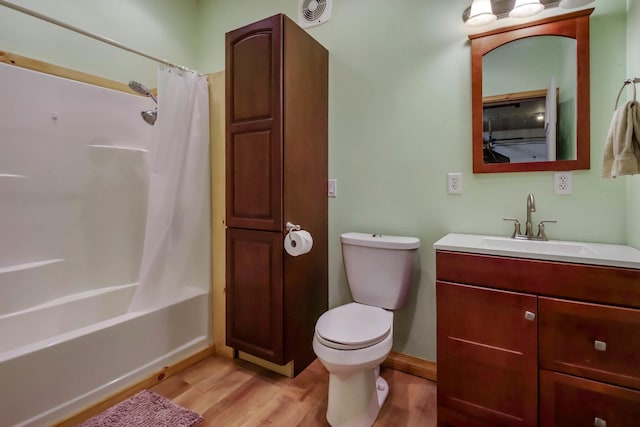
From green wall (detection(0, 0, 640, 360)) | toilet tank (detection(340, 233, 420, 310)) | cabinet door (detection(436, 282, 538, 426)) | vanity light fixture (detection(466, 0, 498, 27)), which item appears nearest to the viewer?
cabinet door (detection(436, 282, 538, 426))

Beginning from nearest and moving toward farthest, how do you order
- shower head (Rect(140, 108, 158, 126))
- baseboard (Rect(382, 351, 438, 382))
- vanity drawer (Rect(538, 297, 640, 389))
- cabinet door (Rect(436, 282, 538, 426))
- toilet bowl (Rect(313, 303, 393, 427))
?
vanity drawer (Rect(538, 297, 640, 389)) → cabinet door (Rect(436, 282, 538, 426)) → toilet bowl (Rect(313, 303, 393, 427)) → baseboard (Rect(382, 351, 438, 382)) → shower head (Rect(140, 108, 158, 126))

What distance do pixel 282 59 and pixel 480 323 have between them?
5.27ft

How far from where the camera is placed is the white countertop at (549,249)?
43.0 inches

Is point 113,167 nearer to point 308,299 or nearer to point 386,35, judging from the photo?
point 308,299

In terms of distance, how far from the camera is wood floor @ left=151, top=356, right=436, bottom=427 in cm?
148

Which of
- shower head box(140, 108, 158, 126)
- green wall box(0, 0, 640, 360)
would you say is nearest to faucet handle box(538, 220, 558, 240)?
green wall box(0, 0, 640, 360)

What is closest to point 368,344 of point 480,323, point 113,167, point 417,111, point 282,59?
point 480,323

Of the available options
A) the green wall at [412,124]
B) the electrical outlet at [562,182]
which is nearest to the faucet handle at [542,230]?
the green wall at [412,124]

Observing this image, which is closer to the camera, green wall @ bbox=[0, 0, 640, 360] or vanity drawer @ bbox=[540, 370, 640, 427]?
vanity drawer @ bbox=[540, 370, 640, 427]

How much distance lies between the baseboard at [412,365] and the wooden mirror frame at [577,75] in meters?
1.17

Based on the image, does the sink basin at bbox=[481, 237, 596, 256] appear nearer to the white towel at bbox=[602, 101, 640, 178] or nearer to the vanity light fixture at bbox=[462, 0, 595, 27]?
the white towel at bbox=[602, 101, 640, 178]

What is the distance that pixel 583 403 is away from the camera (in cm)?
112

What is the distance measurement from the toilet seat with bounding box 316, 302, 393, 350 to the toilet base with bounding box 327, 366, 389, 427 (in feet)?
0.57

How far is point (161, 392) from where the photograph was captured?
1668 millimetres
